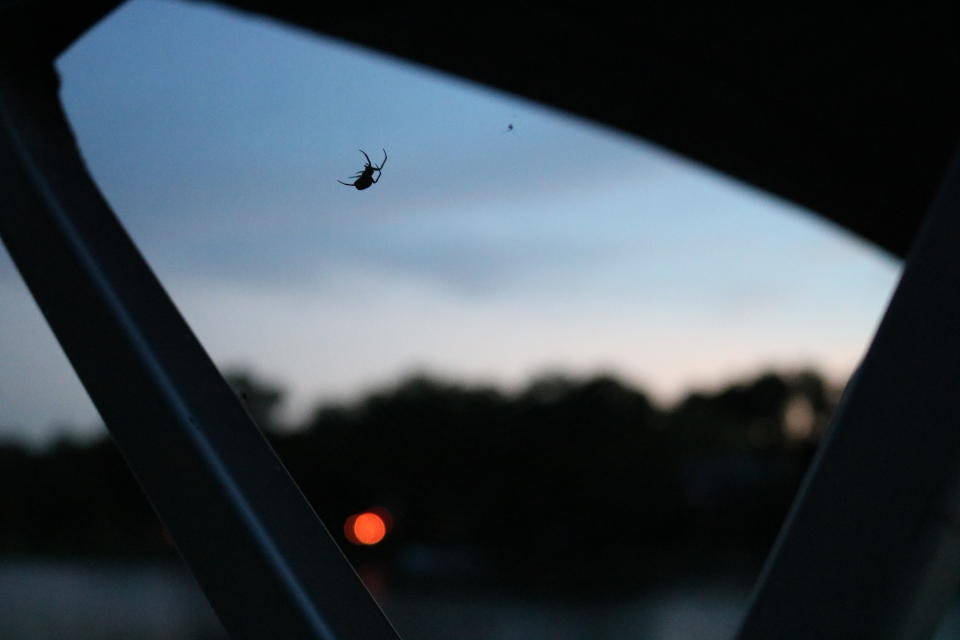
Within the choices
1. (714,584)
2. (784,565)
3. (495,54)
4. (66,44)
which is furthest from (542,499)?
(784,565)

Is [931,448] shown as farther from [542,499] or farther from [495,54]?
[542,499]

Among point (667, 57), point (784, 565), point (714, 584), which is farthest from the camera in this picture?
point (667, 57)

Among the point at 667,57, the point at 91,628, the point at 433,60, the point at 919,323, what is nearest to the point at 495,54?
the point at 433,60

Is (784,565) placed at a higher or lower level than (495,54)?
lower

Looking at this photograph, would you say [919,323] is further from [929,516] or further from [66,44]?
[66,44]

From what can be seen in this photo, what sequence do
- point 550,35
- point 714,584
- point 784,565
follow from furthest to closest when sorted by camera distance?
point 550,35
point 714,584
point 784,565

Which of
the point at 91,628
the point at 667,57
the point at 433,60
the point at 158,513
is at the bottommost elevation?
the point at 91,628

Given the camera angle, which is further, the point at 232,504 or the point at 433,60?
the point at 433,60
